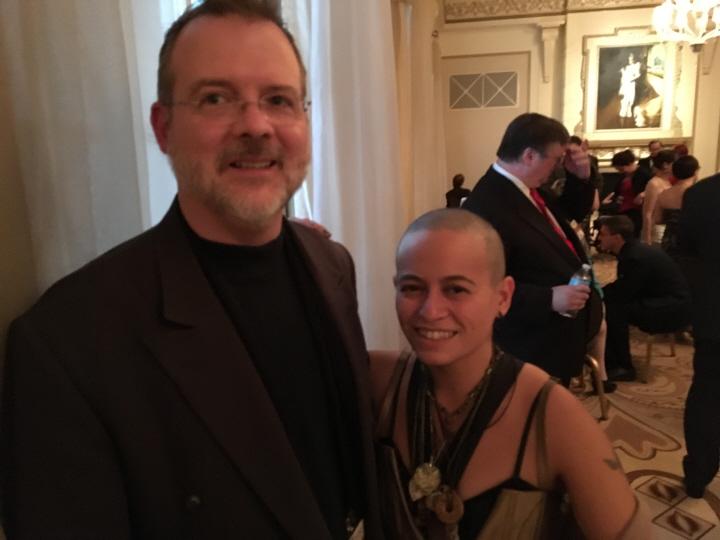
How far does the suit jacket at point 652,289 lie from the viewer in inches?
138

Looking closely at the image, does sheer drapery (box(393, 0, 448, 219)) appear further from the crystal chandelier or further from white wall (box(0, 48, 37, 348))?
white wall (box(0, 48, 37, 348))

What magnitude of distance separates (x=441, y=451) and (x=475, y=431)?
7 centimetres

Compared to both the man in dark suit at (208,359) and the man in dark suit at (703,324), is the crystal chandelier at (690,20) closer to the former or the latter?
the man in dark suit at (703,324)

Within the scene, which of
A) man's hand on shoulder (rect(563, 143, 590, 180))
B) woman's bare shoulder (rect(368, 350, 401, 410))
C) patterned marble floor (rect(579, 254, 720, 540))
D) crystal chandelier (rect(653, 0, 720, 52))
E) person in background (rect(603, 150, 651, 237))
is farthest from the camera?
person in background (rect(603, 150, 651, 237))

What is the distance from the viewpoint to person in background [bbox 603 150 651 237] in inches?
230

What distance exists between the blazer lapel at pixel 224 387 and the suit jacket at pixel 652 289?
10.6 ft

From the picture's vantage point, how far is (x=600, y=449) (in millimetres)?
928

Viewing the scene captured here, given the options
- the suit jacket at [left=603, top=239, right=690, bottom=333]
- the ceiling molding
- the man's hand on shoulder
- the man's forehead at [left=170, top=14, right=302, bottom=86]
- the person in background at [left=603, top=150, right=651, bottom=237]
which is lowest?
the suit jacket at [left=603, top=239, right=690, bottom=333]

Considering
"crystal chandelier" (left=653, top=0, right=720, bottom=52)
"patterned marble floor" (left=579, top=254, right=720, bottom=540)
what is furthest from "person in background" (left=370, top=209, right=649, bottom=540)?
"crystal chandelier" (left=653, top=0, right=720, bottom=52)

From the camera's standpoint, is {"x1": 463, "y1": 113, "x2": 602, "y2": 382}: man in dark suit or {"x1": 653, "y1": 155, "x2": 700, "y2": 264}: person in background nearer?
{"x1": 463, "y1": 113, "x2": 602, "y2": 382}: man in dark suit

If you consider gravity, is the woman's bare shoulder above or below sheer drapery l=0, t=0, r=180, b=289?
below

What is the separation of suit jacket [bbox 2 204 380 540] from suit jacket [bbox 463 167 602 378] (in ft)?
4.46

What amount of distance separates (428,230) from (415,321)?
0.16 m

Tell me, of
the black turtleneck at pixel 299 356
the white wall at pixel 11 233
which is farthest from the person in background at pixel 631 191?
the white wall at pixel 11 233
